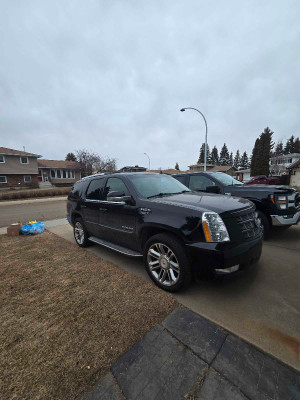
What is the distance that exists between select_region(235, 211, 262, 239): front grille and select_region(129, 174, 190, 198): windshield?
1353 mm

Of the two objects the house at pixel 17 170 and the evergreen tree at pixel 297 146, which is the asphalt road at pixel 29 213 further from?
the evergreen tree at pixel 297 146

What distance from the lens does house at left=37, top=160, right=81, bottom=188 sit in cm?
3812

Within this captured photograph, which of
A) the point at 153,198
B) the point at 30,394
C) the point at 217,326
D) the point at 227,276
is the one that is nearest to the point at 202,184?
the point at 153,198

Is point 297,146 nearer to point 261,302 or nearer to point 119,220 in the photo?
point 261,302

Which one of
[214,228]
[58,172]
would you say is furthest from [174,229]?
[58,172]

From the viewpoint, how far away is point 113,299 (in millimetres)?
2574

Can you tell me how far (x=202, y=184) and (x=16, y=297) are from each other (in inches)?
196

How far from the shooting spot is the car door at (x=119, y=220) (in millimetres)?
3164

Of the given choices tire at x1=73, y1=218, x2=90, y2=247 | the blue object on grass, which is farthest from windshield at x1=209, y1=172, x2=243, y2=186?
the blue object on grass

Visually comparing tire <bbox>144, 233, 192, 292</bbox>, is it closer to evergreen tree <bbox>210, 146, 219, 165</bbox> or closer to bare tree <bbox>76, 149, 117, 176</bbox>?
bare tree <bbox>76, 149, 117, 176</bbox>

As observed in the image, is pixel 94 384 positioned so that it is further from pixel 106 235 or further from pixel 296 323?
pixel 106 235

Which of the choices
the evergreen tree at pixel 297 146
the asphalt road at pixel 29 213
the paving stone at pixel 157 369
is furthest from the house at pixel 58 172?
the evergreen tree at pixel 297 146

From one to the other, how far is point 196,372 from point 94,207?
126 inches

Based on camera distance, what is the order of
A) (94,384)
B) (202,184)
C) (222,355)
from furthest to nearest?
1. (202,184)
2. (222,355)
3. (94,384)
